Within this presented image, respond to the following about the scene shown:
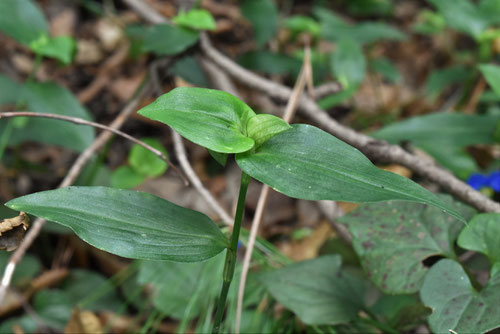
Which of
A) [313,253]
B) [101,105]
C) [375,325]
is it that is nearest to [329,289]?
[375,325]

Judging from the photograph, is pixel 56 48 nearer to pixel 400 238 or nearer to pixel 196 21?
pixel 196 21

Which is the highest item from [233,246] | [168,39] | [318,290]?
[168,39]

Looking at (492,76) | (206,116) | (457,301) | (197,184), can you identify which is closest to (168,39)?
(197,184)

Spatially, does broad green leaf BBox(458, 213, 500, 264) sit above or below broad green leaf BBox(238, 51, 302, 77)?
below

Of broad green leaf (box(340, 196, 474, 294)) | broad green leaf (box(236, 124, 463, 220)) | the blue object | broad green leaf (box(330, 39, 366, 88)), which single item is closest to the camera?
broad green leaf (box(236, 124, 463, 220))

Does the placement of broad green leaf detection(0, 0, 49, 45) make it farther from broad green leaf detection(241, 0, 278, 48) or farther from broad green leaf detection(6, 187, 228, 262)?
broad green leaf detection(6, 187, 228, 262)

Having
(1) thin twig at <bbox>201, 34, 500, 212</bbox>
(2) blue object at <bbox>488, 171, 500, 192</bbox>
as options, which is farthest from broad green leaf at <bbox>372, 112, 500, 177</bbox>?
(1) thin twig at <bbox>201, 34, 500, 212</bbox>

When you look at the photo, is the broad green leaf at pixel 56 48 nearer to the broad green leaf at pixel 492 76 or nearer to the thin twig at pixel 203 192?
the thin twig at pixel 203 192
